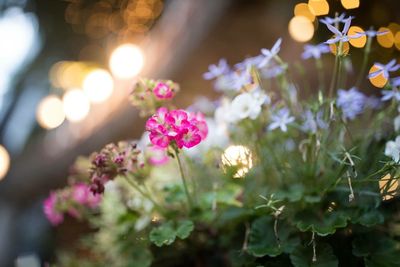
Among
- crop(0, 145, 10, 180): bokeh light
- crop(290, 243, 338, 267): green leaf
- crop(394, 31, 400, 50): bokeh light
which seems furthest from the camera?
crop(0, 145, 10, 180): bokeh light

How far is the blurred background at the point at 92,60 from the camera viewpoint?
139 cm

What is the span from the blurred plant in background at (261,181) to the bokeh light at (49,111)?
1.46m

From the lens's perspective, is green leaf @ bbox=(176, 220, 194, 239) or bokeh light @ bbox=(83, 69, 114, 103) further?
bokeh light @ bbox=(83, 69, 114, 103)

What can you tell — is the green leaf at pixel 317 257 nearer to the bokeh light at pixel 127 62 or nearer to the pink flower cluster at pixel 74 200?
the pink flower cluster at pixel 74 200

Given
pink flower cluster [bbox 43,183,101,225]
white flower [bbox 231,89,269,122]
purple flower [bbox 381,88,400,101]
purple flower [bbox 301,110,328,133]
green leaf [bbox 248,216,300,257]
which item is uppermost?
white flower [bbox 231,89,269,122]

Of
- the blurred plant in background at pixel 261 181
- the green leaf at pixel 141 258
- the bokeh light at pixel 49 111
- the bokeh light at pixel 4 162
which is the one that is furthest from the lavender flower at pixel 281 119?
the bokeh light at pixel 49 111

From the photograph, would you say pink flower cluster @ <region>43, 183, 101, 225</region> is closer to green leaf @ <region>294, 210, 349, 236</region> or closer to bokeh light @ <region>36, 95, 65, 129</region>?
green leaf @ <region>294, 210, 349, 236</region>

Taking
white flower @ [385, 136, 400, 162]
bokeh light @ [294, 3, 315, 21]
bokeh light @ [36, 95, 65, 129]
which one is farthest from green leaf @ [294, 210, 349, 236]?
bokeh light @ [36, 95, 65, 129]

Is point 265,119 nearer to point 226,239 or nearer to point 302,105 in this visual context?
point 302,105

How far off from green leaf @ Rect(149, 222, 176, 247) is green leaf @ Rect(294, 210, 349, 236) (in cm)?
18

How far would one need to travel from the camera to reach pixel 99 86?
187 centimetres

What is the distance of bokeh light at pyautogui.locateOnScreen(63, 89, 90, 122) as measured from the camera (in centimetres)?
176

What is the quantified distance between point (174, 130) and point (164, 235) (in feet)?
0.55

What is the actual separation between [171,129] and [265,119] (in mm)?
236
